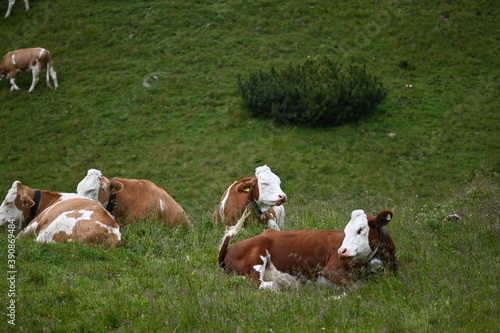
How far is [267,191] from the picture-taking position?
37.1ft

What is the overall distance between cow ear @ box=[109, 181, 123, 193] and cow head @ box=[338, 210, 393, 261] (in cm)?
555

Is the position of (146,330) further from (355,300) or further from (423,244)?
(423,244)

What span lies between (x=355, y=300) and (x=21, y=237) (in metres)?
6.35

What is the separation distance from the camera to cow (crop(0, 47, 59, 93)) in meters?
29.5

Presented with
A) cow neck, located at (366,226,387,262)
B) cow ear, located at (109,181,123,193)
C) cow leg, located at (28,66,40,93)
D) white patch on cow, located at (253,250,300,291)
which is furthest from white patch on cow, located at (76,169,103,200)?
cow leg, located at (28,66,40,93)

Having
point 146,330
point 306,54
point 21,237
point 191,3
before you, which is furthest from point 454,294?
point 191,3

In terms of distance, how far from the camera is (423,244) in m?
8.48

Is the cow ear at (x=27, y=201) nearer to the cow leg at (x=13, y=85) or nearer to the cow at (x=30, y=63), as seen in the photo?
the cow at (x=30, y=63)

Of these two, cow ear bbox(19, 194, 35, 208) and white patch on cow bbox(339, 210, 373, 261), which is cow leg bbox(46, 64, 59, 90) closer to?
cow ear bbox(19, 194, 35, 208)

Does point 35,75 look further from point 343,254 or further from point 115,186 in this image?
point 343,254

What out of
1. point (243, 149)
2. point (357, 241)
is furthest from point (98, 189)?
point (243, 149)

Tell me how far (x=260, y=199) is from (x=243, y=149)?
40.4ft

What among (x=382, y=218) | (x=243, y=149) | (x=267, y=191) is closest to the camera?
(x=382, y=218)

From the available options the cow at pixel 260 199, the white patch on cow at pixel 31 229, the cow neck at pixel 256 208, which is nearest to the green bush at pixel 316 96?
the cow at pixel 260 199
